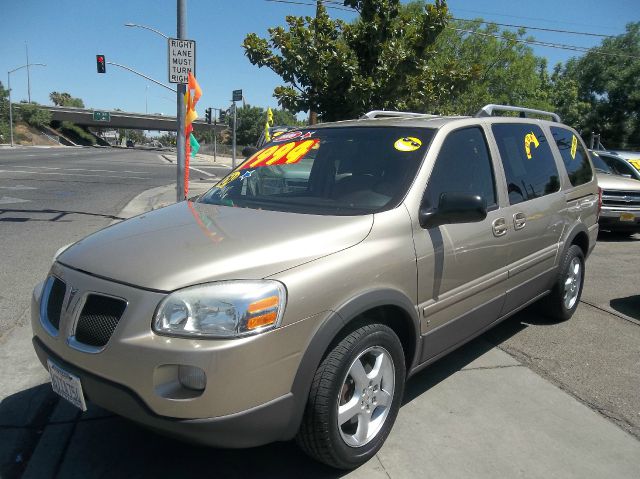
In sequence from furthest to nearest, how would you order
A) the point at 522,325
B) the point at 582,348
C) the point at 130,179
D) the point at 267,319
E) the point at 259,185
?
1. the point at 130,179
2. the point at 522,325
3. the point at 582,348
4. the point at 259,185
5. the point at 267,319

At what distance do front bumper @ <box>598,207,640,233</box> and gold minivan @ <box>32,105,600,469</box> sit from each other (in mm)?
6477

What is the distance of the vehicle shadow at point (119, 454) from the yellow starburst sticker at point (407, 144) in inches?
72.0

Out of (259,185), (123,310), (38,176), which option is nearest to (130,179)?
(38,176)

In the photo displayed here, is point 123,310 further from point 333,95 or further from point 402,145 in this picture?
point 333,95

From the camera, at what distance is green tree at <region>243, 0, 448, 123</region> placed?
29.9 ft

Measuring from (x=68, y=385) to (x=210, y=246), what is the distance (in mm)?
899

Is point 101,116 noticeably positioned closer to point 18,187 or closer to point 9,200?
point 18,187

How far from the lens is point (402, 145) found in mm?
3348

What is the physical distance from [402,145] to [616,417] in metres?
2.17

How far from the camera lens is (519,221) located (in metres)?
3.87

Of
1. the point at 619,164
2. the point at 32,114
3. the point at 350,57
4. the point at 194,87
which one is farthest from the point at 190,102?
the point at 32,114

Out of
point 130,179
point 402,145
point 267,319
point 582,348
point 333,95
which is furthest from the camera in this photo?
point 130,179

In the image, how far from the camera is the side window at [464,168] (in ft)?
10.7

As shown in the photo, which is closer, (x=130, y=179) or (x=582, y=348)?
(x=582, y=348)
